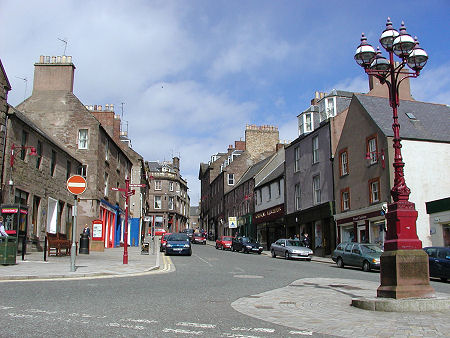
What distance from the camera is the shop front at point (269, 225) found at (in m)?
44.7

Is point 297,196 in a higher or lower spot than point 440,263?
higher

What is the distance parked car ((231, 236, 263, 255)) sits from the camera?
37281 mm

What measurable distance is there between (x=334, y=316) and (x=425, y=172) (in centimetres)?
2276

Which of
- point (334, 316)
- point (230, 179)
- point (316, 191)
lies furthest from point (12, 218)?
point (230, 179)

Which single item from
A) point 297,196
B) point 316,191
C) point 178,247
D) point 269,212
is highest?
point 316,191

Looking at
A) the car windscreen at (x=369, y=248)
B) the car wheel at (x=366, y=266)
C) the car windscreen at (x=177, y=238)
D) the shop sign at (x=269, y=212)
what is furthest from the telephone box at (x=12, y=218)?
the shop sign at (x=269, y=212)

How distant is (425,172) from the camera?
92.3 ft

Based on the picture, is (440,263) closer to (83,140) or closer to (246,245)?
(246,245)

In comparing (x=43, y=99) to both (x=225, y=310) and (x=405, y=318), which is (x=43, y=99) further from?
(x=405, y=318)

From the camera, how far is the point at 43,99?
34.5m

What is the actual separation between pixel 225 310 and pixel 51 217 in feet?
70.4

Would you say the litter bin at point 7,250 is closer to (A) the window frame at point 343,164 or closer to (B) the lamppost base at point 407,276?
(B) the lamppost base at point 407,276

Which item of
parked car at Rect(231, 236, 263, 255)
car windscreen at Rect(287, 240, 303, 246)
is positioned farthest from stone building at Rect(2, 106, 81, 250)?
car windscreen at Rect(287, 240, 303, 246)

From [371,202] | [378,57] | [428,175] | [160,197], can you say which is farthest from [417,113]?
[160,197]
